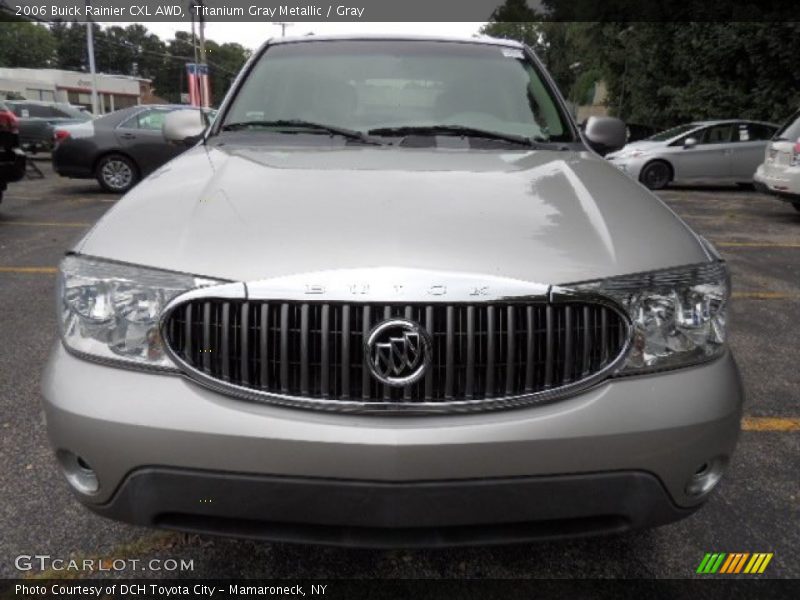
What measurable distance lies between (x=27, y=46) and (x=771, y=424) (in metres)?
94.1

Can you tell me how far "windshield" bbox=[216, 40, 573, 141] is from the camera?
9.33 feet

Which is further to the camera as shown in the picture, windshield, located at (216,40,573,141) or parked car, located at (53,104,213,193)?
parked car, located at (53,104,213,193)

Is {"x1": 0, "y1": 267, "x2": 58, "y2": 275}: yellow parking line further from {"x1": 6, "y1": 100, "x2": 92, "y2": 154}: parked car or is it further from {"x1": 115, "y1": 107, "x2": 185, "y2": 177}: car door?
{"x1": 6, "y1": 100, "x2": 92, "y2": 154}: parked car

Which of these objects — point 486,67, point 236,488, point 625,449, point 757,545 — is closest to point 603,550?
point 757,545

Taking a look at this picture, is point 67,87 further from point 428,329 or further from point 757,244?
point 428,329

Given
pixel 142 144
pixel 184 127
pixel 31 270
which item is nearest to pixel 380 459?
pixel 184 127

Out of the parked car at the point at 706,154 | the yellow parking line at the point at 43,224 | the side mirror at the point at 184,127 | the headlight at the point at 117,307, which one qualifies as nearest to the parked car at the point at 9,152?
the yellow parking line at the point at 43,224

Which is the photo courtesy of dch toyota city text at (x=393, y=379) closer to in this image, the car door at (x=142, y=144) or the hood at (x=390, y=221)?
the hood at (x=390, y=221)

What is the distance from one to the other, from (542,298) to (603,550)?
1.10 m

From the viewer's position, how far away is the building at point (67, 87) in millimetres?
47838

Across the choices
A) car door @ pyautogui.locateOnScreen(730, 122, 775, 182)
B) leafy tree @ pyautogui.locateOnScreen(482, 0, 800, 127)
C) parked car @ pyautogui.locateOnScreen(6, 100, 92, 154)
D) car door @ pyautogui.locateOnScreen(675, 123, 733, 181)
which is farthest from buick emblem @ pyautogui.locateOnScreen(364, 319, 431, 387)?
leafy tree @ pyautogui.locateOnScreen(482, 0, 800, 127)

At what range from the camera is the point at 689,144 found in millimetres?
13047

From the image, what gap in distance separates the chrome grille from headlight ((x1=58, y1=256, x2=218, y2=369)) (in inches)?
2.0

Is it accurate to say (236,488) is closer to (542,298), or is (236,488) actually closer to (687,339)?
(542,298)
